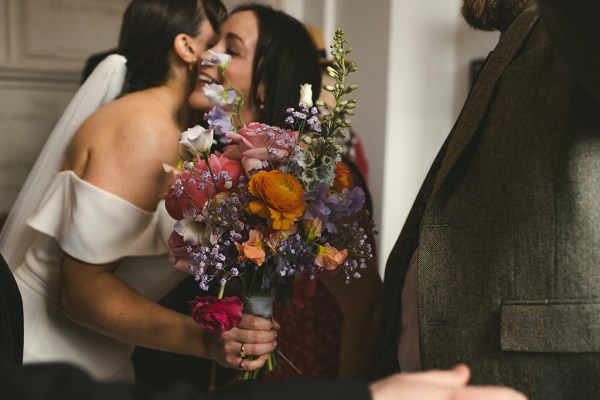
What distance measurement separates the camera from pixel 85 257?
5.23ft

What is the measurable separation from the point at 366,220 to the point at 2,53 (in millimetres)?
2658

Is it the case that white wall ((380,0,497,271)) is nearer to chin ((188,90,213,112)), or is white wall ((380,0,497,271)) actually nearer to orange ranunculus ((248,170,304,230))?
chin ((188,90,213,112))

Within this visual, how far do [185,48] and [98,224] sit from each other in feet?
1.95

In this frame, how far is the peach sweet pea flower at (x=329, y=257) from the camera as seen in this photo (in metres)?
1.15

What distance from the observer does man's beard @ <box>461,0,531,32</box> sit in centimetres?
114

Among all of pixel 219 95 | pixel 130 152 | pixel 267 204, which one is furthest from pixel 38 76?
pixel 267 204

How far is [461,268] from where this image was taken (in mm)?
1023

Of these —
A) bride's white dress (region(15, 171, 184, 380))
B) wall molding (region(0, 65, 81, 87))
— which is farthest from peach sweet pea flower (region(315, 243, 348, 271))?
wall molding (region(0, 65, 81, 87))

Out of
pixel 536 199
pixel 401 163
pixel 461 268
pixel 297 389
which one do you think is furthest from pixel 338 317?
pixel 401 163

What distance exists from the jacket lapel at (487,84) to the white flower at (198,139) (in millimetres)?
405

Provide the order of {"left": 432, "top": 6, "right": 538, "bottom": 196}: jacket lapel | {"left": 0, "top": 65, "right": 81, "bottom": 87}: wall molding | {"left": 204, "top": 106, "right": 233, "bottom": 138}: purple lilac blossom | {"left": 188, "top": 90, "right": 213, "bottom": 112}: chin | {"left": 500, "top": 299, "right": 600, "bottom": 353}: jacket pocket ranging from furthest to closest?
{"left": 0, "top": 65, "right": 81, "bottom": 87}: wall molding → {"left": 188, "top": 90, "right": 213, "bottom": 112}: chin → {"left": 204, "top": 106, "right": 233, "bottom": 138}: purple lilac blossom → {"left": 432, "top": 6, "right": 538, "bottom": 196}: jacket lapel → {"left": 500, "top": 299, "right": 600, "bottom": 353}: jacket pocket

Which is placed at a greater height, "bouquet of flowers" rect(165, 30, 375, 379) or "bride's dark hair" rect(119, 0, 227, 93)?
"bride's dark hair" rect(119, 0, 227, 93)

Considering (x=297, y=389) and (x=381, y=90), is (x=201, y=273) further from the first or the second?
(x=381, y=90)

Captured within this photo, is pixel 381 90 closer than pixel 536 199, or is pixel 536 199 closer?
pixel 536 199
